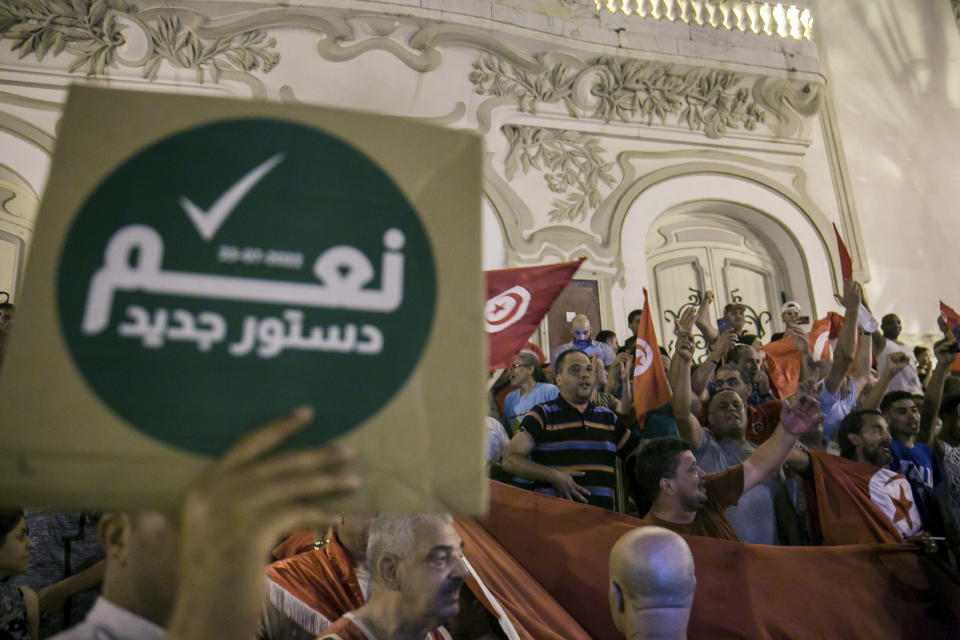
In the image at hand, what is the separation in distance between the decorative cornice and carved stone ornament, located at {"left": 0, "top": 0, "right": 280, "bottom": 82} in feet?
9.02

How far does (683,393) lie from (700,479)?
95 cm

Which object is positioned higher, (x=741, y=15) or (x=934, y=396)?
(x=741, y=15)

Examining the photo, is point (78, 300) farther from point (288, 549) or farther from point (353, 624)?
point (288, 549)

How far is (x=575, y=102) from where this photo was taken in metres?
8.84

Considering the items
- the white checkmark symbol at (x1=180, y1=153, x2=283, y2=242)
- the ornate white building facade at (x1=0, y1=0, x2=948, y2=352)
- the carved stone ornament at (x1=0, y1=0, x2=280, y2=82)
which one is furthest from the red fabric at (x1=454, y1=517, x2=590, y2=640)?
the carved stone ornament at (x1=0, y1=0, x2=280, y2=82)

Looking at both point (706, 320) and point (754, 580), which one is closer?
point (754, 580)

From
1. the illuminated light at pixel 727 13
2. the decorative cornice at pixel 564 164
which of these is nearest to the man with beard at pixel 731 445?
the decorative cornice at pixel 564 164

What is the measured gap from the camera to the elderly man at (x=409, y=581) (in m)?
2.28

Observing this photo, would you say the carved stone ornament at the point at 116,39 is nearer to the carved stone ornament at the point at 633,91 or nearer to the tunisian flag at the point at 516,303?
the carved stone ornament at the point at 633,91

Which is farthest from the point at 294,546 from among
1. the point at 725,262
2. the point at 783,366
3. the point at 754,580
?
the point at 725,262

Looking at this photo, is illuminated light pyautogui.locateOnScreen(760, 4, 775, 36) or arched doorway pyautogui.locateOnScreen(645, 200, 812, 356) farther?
illuminated light pyautogui.locateOnScreen(760, 4, 775, 36)

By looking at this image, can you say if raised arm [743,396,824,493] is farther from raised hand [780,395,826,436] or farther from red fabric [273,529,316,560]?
red fabric [273,529,316,560]

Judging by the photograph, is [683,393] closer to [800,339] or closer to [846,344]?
[846,344]

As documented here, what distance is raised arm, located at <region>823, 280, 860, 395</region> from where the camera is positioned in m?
4.98
